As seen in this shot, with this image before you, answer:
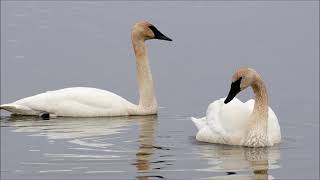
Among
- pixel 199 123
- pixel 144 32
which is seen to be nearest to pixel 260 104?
pixel 199 123

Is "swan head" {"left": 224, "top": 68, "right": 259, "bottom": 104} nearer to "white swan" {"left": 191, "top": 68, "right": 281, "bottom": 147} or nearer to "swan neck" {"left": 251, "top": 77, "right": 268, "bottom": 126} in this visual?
"white swan" {"left": 191, "top": 68, "right": 281, "bottom": 147}

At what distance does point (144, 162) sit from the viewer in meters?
14.0

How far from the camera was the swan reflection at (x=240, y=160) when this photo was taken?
13258 mm

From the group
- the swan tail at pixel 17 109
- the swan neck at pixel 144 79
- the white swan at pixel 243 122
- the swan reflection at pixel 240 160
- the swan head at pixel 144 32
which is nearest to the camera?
the swan reflection at pixel 240 160

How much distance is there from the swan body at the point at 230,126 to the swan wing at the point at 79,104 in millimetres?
2991

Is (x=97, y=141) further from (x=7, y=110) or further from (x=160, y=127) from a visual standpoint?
(x=7, y=110)

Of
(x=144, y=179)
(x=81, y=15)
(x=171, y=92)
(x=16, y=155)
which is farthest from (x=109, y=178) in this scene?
(x=81, y=15)

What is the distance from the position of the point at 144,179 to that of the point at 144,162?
1.09 meters

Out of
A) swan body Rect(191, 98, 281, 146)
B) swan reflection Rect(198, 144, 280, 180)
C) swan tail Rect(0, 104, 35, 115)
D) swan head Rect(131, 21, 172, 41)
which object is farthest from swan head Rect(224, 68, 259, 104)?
swan head Rect(131, 21, 172, 41)

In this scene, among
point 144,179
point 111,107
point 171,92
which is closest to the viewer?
point 144,179

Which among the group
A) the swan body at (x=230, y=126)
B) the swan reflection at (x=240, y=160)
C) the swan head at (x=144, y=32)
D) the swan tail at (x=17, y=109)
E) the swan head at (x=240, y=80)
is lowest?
the swan reflection at (x=240, y=160)

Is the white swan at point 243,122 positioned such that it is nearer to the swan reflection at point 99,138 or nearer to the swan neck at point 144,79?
the swan reflection at point 99,138

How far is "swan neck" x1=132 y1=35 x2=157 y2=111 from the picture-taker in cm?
1911

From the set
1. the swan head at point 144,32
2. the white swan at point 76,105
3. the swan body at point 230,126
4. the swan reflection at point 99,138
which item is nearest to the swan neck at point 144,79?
the swan head at point 144,32
